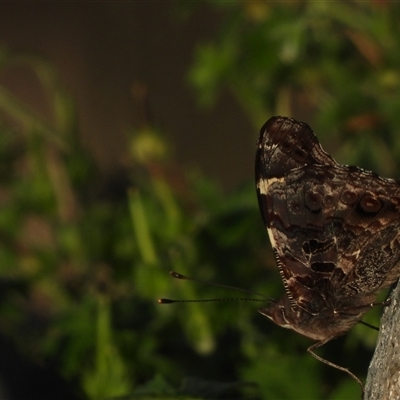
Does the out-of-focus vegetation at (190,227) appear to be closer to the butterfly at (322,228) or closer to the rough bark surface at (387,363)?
the butterfly at (322,228)

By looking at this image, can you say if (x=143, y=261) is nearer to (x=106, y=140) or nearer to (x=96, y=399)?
(x=96, y=399)

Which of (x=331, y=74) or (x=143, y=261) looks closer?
(x=143, y=261)

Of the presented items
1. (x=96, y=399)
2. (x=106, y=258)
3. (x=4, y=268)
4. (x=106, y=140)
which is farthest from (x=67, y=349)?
(x=106, y=140)

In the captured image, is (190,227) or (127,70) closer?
(190,227)

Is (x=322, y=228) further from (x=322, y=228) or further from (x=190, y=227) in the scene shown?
(x=190, y=227)

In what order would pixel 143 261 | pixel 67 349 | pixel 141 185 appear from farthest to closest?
pixel 141 185 < pixel 143 261 < pixel 67 349

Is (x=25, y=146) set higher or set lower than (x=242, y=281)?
higher

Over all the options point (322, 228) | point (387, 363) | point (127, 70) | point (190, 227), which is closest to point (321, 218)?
point (322, 228)
